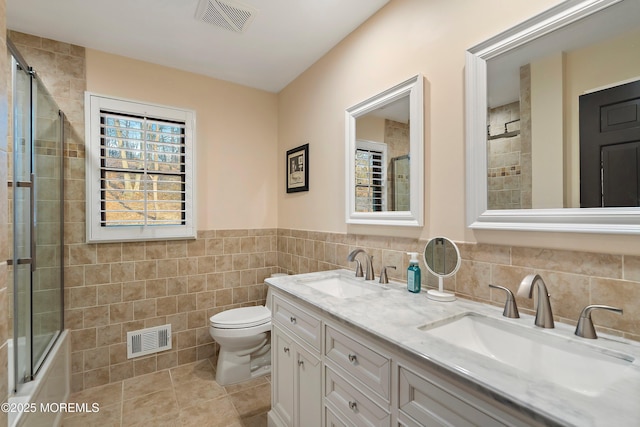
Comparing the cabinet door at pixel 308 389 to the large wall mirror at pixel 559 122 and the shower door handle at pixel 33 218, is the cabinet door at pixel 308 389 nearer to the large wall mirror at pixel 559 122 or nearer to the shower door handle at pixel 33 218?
the large wall mirror at pixel 559 122

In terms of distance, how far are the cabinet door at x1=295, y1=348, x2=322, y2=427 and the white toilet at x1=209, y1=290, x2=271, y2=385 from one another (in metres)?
0.79

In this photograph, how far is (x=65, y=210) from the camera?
2.20 meters

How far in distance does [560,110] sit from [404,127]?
0.73 meters

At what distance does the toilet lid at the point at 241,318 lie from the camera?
7.32 feet

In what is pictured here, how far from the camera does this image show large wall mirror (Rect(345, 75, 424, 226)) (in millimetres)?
1601

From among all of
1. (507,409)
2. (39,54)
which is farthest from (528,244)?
(39,54)

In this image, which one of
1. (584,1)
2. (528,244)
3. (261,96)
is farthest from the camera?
(261,96)

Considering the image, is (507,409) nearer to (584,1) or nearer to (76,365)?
(584,1)

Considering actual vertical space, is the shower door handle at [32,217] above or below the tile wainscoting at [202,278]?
above

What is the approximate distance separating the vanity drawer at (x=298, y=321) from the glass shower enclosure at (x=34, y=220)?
127cm

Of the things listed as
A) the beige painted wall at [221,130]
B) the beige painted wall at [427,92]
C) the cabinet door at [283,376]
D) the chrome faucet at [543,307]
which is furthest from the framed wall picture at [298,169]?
the chrome faucet at [543,307]

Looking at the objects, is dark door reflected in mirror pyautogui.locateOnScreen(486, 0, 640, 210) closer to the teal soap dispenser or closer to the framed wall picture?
the teal soap dispenser

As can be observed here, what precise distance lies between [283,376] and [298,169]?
1702mm

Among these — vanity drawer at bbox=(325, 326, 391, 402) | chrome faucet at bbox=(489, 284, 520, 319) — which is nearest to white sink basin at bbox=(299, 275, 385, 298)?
vanity drawer at bbox=(325, 326, 391, 402)
